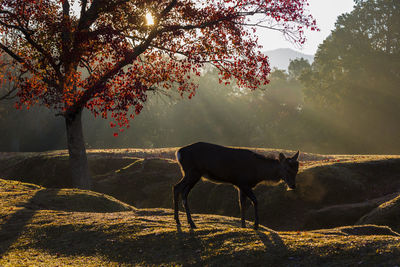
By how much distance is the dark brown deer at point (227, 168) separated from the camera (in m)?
13.0

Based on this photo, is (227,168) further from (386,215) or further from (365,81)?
(365,81)

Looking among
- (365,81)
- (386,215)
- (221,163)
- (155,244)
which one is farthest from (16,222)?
(365,81)

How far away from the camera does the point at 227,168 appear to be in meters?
13.0

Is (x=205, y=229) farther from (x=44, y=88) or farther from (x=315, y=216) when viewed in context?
(x=44, y=88)

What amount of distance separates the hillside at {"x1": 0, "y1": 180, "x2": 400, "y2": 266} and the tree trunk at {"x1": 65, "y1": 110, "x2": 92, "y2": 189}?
4.95 metres

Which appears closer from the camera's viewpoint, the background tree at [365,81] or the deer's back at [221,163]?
the deer's back at [221,163]

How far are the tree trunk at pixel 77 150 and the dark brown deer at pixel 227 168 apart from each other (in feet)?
33.5

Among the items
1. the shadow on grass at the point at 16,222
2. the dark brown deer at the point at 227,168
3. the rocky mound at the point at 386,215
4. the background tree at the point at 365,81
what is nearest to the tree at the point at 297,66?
the background tree at the point at 365,81

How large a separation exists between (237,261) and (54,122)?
222 feet

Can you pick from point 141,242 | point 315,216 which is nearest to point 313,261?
point 141,242

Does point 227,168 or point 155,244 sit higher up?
point 227,168

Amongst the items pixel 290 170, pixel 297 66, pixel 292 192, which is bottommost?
pixel 292 192

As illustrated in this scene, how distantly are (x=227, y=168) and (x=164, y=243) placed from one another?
310 cm

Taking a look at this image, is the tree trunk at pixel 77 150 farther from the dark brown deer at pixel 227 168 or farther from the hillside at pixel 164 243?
the dark brown deer at pixel 227 168
